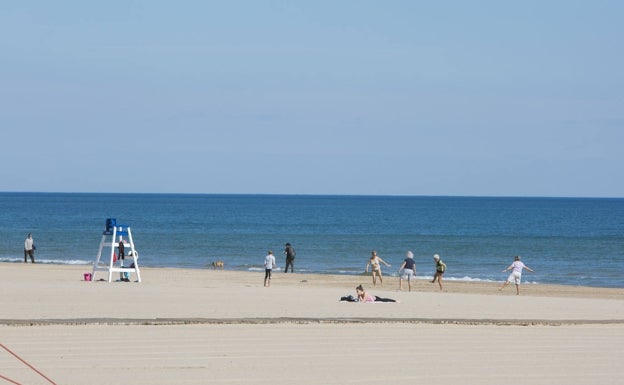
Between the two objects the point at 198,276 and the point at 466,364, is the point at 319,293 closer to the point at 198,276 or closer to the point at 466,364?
the point at 198,276

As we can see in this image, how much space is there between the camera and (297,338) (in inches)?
651

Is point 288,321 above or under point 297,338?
above

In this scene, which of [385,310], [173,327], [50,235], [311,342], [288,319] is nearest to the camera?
[311,342]

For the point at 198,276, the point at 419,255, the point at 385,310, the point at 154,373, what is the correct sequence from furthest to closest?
the point at 419,255 → the point at 198,276 → the point at 385,310 → the point at 154,373

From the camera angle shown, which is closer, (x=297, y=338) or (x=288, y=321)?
(x=297, y=338)

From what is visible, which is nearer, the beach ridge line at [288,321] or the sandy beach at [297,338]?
the sandy beach at [297,338]

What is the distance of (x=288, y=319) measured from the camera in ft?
64.5

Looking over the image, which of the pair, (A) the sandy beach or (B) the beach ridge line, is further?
(B) the beach ridge line

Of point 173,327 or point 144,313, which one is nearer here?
point 173,327

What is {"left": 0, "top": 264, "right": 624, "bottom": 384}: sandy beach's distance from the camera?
42.4 feet

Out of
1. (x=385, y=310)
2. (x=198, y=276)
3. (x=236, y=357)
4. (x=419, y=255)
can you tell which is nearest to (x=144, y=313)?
(x=385, y=310)

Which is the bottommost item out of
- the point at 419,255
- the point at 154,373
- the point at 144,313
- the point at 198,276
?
the point at 154,373

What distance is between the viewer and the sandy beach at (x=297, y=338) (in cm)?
1294

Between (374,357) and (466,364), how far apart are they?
1.31m
